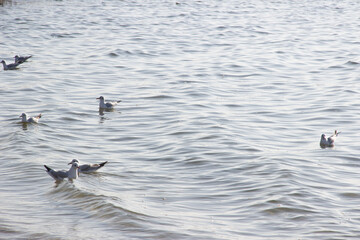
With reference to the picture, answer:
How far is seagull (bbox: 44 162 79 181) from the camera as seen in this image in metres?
11.8

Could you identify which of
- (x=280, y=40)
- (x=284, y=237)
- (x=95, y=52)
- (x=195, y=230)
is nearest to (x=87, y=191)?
(x=195, y=230)

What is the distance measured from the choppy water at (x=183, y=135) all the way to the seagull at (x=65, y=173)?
208mm

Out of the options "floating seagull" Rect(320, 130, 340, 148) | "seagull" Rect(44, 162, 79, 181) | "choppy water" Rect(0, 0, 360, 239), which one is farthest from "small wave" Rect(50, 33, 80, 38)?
"seagull" Rect(44, 162, 79, 181)

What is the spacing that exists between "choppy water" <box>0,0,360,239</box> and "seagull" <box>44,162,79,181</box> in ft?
0.68

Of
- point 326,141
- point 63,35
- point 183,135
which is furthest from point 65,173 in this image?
point 63,35

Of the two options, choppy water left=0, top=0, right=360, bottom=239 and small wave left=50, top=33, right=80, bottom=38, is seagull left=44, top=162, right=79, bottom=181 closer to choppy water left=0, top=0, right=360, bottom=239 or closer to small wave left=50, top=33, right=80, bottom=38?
choppy water left=0, top=0, right=360, bottom=239

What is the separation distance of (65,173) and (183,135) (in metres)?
4.43

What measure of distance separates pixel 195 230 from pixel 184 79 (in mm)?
13371

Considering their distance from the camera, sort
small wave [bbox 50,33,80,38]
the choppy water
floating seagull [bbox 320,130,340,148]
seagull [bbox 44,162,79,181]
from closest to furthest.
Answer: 1. the choppy water
2. seagull [bbox 44,162,79,181]
3. floating seagull [bbox 320,130,340,148]
4. small wave [bbox 50,33,80,38]

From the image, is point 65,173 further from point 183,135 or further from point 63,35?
point 63,35

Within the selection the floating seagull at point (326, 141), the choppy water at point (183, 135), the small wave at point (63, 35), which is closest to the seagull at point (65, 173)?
the choppy water at point (183, 135)

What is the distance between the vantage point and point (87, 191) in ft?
37.6

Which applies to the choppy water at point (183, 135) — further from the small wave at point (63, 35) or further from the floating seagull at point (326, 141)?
the small wave at point (63, 35)

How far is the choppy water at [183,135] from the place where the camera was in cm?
1005
